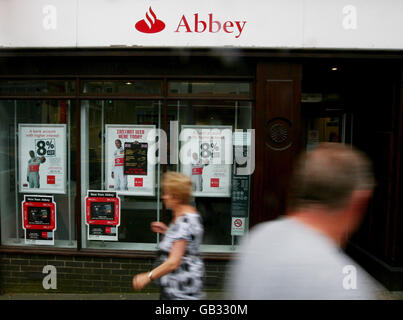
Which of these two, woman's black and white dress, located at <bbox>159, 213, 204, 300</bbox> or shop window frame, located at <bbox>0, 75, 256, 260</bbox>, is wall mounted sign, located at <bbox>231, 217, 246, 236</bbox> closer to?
shop window frame, located at <bbox>0, 75, 256, 260</bbox>

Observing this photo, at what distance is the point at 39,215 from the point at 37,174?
2.06 ft

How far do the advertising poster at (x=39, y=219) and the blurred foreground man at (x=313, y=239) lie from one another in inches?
167

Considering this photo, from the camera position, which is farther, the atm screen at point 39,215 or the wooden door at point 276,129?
the atm screen at point 39,215

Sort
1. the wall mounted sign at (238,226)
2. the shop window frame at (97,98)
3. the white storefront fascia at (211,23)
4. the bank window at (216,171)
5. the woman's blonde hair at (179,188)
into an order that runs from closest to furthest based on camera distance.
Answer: the woman's blonde hair at (179,188), the white storefront fascia at (211,23), the shop window frame at (97,98), the bank window at (216,171), the wall mounted sign at (238,226)

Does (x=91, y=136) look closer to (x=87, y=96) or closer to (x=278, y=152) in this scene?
(x=87, y=96)

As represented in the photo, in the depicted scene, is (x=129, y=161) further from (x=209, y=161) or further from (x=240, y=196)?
(x=240, y=196)

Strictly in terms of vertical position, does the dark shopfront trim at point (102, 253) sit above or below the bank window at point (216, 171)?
below

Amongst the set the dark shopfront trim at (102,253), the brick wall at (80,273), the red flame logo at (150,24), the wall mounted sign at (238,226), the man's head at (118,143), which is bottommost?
the brick wall at (80,273)

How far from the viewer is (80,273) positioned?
197 inches

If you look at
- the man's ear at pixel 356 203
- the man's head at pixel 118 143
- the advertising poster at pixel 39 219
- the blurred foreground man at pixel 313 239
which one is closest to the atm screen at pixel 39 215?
the advertising poster at pixel 39 219

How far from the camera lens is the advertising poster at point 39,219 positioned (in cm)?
508

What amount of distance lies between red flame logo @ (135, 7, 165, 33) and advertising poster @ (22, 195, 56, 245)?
289cm

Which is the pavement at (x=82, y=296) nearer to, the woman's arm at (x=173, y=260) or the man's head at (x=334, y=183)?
the woman's arm at (x=173, y=260)

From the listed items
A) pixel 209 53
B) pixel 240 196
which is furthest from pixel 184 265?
pixel 209 53
